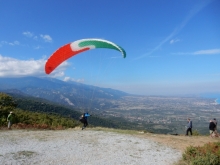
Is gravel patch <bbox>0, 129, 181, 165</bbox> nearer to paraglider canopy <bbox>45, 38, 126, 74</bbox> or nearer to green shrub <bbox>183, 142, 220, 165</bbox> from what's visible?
green shrub <bbox>183, 142, 220, 165</bbox>

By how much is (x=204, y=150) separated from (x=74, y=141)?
929cm

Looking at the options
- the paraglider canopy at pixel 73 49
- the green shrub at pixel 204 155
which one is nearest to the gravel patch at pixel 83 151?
the green shrub at pixel 204 155

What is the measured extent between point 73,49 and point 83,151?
29.7ft

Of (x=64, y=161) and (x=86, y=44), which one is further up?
(x=86, y=44)

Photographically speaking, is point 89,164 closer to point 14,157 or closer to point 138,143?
point 14,157

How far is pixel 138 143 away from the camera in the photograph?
17.4 meters

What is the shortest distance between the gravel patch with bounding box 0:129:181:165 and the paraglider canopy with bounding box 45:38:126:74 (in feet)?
20.4

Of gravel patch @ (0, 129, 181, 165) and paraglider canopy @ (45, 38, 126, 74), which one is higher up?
paraglider canopy @ (45, 38, 126, 74)

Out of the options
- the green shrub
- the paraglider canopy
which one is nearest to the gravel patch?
the green shrub

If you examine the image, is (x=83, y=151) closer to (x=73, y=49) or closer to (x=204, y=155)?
(x=204, y=155)

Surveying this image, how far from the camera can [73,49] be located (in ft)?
63.4

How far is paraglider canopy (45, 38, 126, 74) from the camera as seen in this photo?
18.8 m

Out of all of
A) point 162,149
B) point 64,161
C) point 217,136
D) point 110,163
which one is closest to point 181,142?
point 162,149

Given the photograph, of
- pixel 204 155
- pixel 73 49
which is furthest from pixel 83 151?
pixel 73 49
